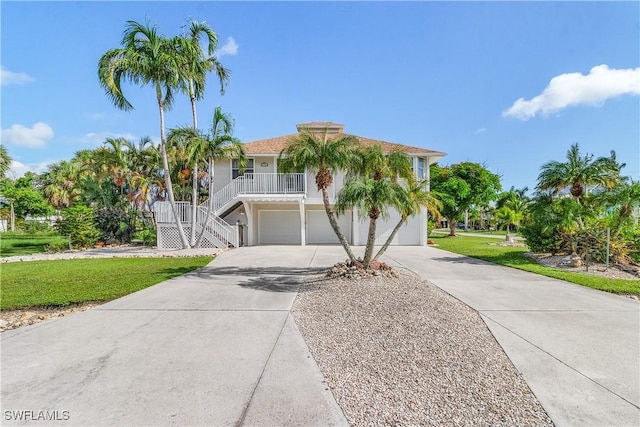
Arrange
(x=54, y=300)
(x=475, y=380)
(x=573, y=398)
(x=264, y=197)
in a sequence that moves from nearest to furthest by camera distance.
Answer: (x=573, y=398) → (x=475, y=380) → (x=54, y=300) → (x=264, y=197)

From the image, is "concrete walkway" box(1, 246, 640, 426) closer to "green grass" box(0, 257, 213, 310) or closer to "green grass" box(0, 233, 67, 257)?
"green grass" box(0, 257, 213, 310)

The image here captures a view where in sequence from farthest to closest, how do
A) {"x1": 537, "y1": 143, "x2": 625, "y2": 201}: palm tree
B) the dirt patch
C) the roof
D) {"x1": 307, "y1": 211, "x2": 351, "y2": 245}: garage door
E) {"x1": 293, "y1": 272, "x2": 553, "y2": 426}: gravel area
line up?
{"x1": 307, "y1": 211, "x2": 351, "y2": 245}: garage door
the roof
{"x1": 537, "y1": 143, "x2": 625, "y2": 201}: palm tree
the dirt patch
{"x1": 293, "y1": 272, "x2": 553, "y2": 426}: gravel area

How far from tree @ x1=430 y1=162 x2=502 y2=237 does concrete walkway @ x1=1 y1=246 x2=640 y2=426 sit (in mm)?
19481

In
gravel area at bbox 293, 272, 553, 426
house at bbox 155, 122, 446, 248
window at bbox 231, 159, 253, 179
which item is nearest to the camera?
gravel area at bbox 293, 272, 553, 426

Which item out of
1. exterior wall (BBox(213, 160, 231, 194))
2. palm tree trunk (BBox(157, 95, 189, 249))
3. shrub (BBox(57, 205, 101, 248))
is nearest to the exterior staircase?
palm tree trunk (BBox(157, 95, 189, 249))

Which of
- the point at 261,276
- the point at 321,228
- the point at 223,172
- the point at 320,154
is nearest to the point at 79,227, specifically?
the point at 223,172

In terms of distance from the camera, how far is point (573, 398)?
2.98 m

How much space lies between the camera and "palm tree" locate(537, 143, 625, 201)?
10906 mm

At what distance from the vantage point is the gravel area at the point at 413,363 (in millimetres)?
2734

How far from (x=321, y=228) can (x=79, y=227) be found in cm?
1375

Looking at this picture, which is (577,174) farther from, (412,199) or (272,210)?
(272,210)

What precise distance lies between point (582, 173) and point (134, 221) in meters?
23.3

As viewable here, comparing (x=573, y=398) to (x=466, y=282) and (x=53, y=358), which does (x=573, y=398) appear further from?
(x=53, y=358)

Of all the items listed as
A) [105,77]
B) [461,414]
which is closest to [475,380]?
[461,414]
